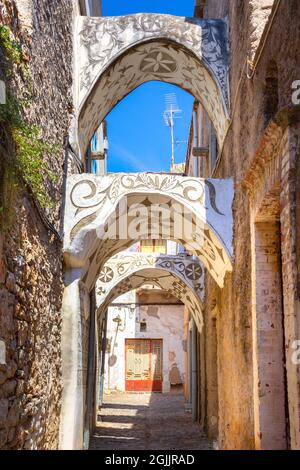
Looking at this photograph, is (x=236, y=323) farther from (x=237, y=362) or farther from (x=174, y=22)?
(x=174, y=22)

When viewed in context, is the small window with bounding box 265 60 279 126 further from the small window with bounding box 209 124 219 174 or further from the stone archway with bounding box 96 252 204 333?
the stone archway with bounding box 96 252 204 333

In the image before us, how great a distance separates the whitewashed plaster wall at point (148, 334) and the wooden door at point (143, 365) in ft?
0.68

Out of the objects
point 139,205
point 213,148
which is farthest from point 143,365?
point 139,205

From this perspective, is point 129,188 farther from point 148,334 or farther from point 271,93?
point 148,334

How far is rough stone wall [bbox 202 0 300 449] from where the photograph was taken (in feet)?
14.3

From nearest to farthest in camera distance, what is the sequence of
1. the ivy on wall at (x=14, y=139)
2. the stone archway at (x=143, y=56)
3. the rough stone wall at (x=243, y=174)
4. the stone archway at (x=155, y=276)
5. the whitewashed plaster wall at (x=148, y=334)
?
the ivy on wall at (x=14, y=139)
the rough stone wall at (x=243, y=174)
the stone archway at (x=143, y=56)
the stone archway at (x=155, y=276)
the whitewashed plaster wall at (x=148, y=334)

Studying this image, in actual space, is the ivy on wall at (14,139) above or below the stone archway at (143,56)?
below

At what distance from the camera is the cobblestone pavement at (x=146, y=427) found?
390 inches

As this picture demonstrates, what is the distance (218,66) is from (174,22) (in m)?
0.99

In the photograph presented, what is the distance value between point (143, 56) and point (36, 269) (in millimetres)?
4519

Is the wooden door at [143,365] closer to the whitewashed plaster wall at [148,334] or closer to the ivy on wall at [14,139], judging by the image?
the whitewashed plaster wall at [148,334]

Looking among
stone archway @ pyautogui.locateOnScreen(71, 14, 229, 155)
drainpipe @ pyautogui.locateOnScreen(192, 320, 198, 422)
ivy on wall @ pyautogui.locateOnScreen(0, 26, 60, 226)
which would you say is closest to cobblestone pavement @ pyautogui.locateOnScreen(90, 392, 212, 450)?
drainpipe @ pyautogui.locateOnScreen(192, 320, 198, 422)

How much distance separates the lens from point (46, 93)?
19.1 ft

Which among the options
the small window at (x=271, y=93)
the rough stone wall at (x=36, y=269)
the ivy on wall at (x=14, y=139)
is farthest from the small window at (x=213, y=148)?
the ivy on wall at (x=14, y=139)
